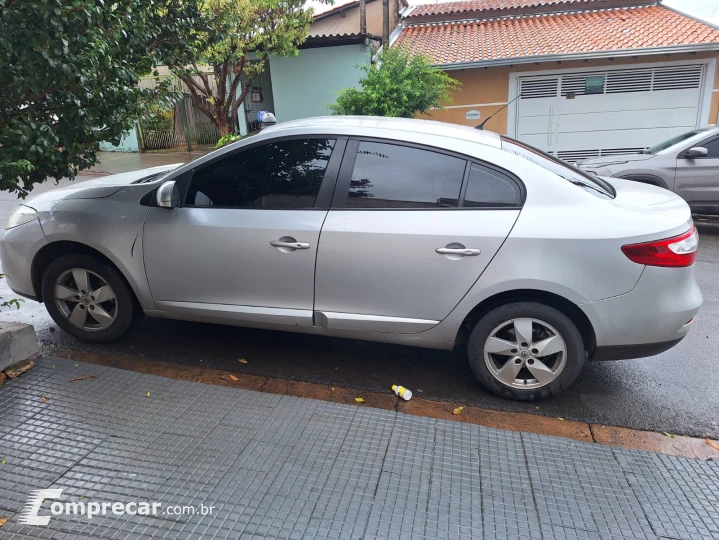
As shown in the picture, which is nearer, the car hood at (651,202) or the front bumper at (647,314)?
the front bumper at (647,314)

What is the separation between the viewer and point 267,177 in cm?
369

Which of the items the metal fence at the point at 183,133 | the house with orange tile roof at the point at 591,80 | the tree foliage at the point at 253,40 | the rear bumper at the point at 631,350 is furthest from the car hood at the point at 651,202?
the metal fence at the point at 183,133

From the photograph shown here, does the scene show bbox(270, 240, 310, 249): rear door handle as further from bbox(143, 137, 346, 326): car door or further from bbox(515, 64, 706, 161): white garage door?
bbox(515, 64, 706, 161): white garage door

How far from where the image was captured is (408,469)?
9.12 feet

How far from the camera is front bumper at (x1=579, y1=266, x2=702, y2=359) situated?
3154mm

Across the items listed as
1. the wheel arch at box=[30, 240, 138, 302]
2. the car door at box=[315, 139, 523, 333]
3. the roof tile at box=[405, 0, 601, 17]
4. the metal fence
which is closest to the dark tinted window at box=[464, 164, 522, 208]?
the car door at box=[315, 139, 523, 333]

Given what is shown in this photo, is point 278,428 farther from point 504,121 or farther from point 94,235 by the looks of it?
point 504,121

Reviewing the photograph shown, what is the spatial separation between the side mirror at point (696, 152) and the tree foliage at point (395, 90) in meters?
4.41

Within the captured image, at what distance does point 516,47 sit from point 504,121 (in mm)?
1735

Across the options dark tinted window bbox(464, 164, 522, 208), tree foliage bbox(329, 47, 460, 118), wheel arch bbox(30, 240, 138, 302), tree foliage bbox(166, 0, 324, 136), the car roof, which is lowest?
wheel arch bbox(30, 240, 138, 302)

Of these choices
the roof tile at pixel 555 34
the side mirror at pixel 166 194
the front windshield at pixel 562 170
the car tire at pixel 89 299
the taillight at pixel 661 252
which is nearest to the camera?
the taillight at pixel 661 252

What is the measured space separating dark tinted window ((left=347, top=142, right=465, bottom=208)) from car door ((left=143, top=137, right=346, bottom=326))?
0.19 metres

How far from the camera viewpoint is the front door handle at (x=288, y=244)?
11.5 ft

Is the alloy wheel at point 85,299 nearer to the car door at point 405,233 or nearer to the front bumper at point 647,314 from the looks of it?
the car door at point 405,233
